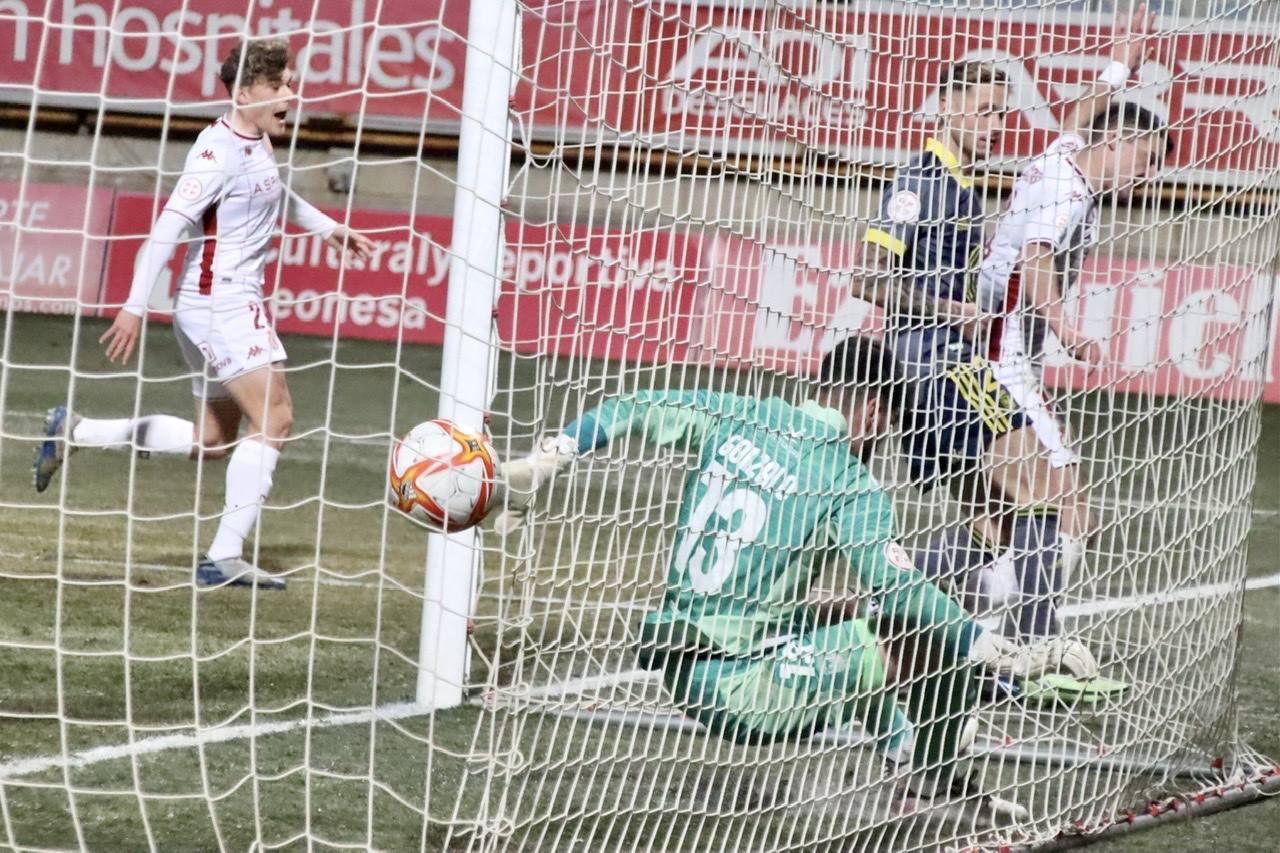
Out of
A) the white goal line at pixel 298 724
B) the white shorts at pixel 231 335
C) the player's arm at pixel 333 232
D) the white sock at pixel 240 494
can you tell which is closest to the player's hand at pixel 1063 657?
the white goal line at pixel 298 724

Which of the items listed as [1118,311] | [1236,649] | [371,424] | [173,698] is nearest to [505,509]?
[173,698]

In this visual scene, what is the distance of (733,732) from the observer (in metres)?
4.20

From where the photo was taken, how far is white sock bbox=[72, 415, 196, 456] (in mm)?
6633

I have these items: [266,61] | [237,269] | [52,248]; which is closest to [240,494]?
[237,269]

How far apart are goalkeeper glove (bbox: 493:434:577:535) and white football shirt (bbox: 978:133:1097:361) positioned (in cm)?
138

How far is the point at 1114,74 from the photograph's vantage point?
4.70 metres

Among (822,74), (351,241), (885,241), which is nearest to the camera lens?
(822,74)

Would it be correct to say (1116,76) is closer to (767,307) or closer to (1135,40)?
(1135,40)

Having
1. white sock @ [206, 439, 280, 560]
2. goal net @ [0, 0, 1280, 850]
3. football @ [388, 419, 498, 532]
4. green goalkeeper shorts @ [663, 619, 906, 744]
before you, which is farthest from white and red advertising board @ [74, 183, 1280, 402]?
white sock @ [206, 439, 280, 560]

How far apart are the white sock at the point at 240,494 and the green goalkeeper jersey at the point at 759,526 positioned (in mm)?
2334

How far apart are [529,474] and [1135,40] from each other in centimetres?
201

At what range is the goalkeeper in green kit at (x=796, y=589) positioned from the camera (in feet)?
13.5

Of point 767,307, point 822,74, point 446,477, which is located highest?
point 822,74

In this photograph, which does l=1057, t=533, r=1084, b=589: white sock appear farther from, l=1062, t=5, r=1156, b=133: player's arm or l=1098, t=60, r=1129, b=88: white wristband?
l=1098, t=60, r=1129, b=88: white wristband
